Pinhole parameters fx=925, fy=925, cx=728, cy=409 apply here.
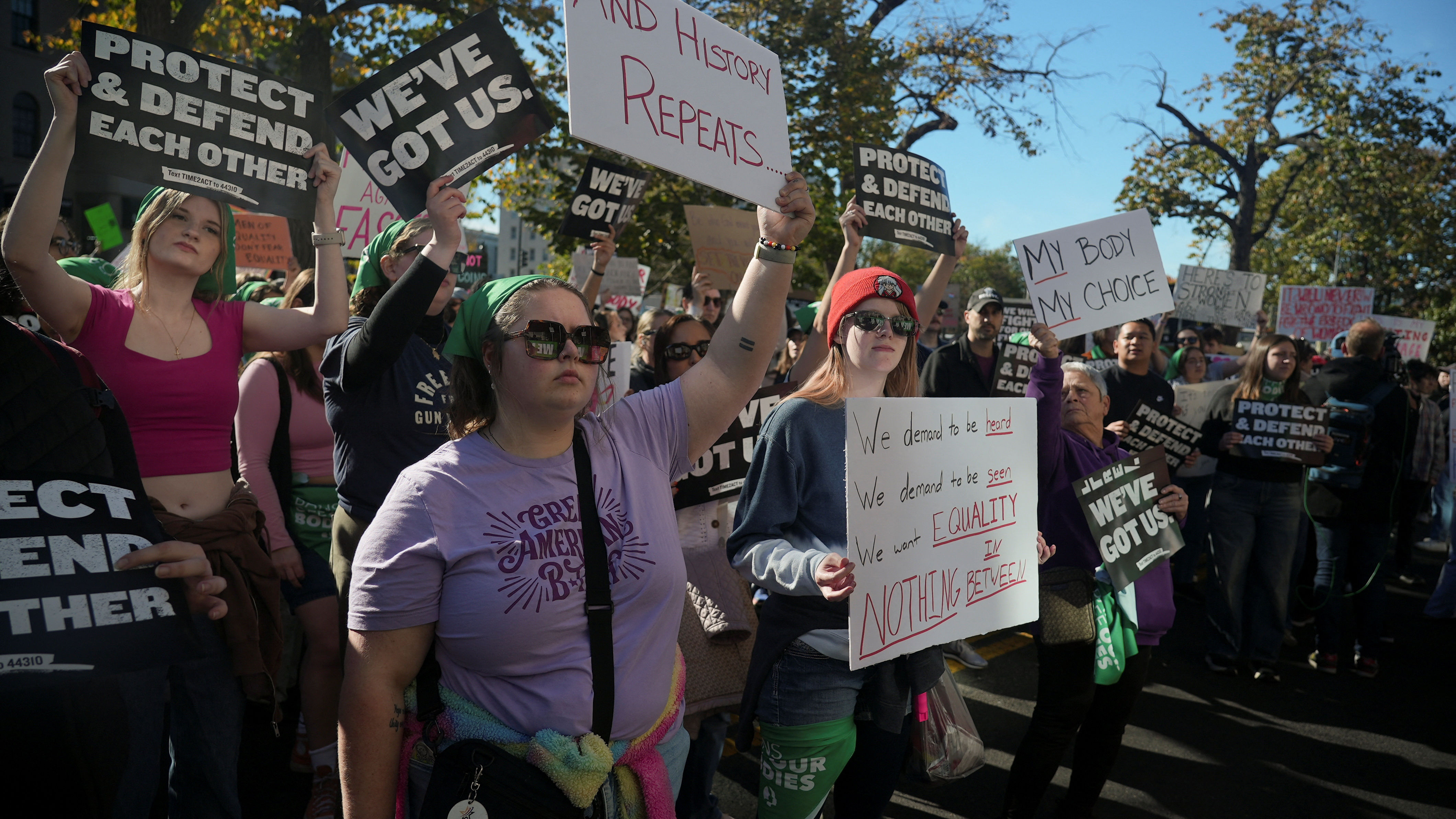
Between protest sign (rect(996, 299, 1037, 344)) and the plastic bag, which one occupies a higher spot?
protest sign (rect(996, 299, 1037, 344))

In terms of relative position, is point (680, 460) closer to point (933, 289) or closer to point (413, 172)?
point (413, 172)

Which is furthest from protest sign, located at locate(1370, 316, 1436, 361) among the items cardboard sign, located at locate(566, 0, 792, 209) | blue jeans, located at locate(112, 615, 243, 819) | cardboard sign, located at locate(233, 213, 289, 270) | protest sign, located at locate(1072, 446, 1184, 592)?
blue jeans, located at locate(112, 615, 243, 819)

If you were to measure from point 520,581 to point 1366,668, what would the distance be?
6286mm

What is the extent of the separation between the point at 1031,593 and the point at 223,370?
249 cm

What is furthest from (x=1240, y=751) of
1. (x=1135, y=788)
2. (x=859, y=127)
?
(x=859, y=127)

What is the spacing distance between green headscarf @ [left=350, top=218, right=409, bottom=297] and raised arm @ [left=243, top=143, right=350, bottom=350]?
0.24m

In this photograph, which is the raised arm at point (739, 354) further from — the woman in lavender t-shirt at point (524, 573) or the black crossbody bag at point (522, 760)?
the black crossbody bag at point (522, 760)

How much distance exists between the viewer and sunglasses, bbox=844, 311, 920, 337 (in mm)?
2760

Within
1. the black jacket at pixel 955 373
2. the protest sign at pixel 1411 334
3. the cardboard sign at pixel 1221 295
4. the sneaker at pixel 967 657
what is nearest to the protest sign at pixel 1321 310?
the protest sign at pixel 1411 334

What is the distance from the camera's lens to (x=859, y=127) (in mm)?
16562

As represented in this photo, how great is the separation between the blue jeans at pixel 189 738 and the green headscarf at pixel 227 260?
1053 millimetres

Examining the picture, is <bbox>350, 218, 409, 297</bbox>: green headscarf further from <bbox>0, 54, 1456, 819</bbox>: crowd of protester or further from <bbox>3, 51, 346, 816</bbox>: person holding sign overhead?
<bbox>3, 51, 346, 816</bbox>: person holding sign overhead

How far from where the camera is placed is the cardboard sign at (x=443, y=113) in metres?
3.04

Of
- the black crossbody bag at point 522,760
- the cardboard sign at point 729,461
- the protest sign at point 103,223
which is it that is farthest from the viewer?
the protest sign at point 103,223
